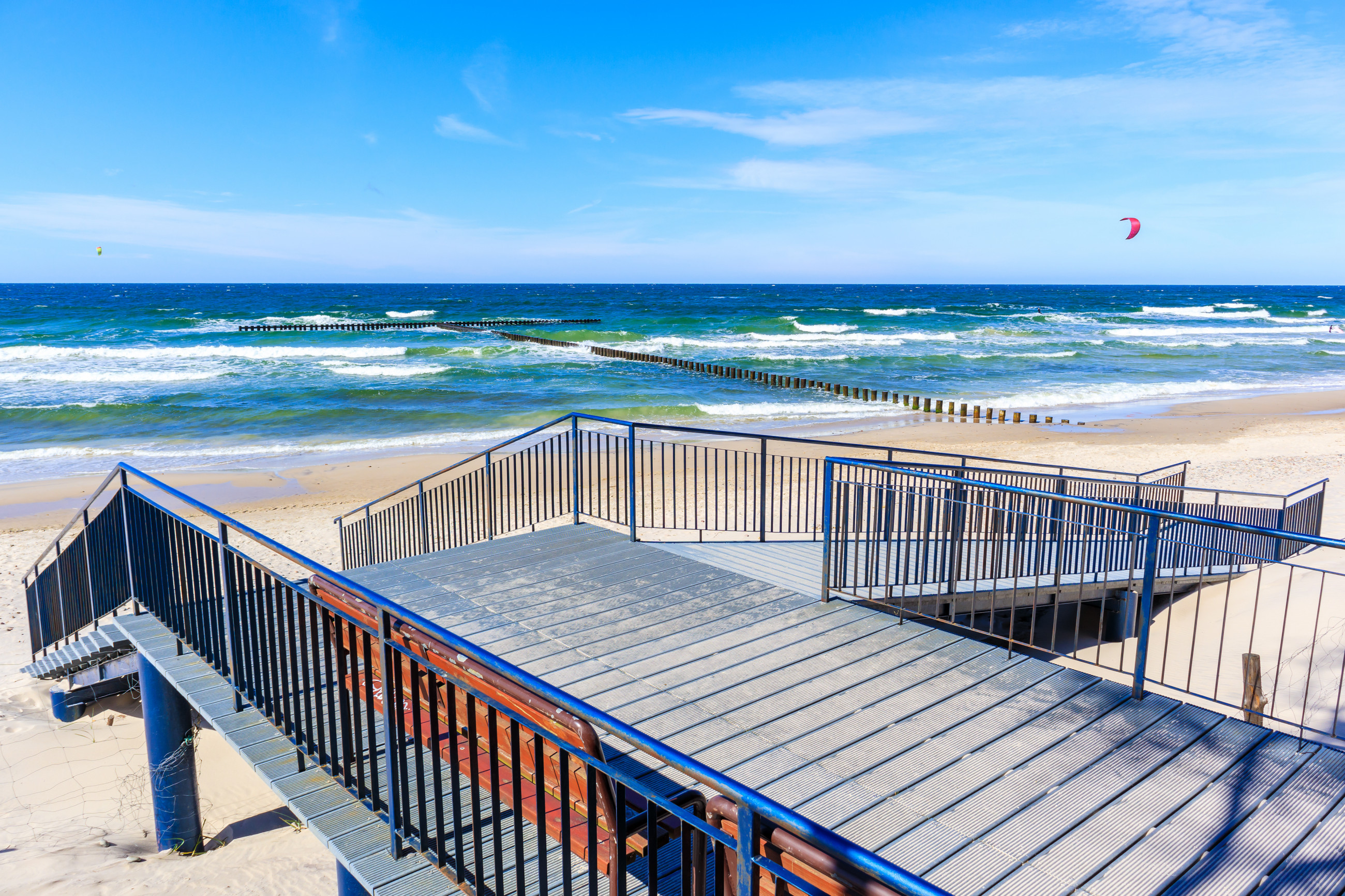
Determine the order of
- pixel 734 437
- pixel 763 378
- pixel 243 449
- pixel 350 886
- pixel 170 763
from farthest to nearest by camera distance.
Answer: pixel 763 378 < pixel 243 449 < pixel 734 437 < pixel 170 763 < pixel 350 886

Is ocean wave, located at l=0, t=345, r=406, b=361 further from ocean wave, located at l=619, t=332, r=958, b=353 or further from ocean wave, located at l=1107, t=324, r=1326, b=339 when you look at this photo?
ocean wave, located at l=1107, t=324, r=1326, b=339

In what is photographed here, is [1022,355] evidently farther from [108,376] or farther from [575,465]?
[108,376]

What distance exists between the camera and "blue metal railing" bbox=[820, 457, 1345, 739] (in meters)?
5.66

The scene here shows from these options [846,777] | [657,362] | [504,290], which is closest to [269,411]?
[657,362]

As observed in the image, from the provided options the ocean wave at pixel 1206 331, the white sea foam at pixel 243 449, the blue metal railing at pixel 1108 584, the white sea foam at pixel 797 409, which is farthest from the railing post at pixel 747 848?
the ocean wave at pixel 1206 331

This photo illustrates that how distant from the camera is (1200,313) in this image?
96.2 meters

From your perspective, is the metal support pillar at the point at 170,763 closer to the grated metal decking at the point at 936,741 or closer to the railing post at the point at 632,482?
the grated metal decking at the point at 936,741

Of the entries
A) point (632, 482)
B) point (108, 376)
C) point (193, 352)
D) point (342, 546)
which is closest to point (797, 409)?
point (342, 546)

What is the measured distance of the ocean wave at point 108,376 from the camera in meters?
35.6

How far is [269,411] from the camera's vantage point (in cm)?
2819

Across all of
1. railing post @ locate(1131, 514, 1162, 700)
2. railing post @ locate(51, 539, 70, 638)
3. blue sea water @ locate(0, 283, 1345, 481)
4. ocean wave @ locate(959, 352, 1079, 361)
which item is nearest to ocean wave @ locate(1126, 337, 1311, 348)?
blue sea water @ locate(0, 283, 1345, 481)

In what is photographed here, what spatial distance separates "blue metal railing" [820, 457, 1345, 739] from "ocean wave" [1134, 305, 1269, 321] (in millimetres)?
90200

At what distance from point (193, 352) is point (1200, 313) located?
338 feet

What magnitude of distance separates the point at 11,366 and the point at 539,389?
28.2 meters
